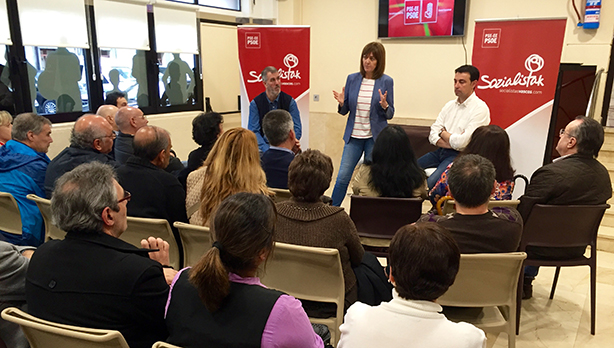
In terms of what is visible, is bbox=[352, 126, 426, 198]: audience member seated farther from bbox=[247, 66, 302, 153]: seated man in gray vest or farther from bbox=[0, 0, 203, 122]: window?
bbox=[0, 0, 203, 122]: window

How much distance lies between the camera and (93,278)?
1238 millimetres

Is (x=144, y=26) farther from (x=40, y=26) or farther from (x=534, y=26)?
(x=534, y=26)

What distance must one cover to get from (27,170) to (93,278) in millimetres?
1952

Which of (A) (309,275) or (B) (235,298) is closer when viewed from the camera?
(B) (235,298)

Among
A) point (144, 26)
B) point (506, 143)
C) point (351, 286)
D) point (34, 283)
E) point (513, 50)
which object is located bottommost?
point (351, 286)

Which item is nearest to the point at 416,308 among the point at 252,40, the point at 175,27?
the point at 252,40

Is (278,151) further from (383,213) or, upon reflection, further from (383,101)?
(383,101)

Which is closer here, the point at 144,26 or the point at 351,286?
the point at 351,286

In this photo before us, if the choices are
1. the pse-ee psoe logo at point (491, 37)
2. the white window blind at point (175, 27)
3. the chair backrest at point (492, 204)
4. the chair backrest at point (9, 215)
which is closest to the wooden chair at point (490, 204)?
the chair backrest at point (492, 204)

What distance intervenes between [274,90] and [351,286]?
2913mm

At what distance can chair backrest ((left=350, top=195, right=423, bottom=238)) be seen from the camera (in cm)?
246

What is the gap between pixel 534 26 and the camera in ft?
11.9

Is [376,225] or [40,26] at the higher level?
[40,26]

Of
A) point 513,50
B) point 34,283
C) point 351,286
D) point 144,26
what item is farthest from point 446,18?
point 34,283
